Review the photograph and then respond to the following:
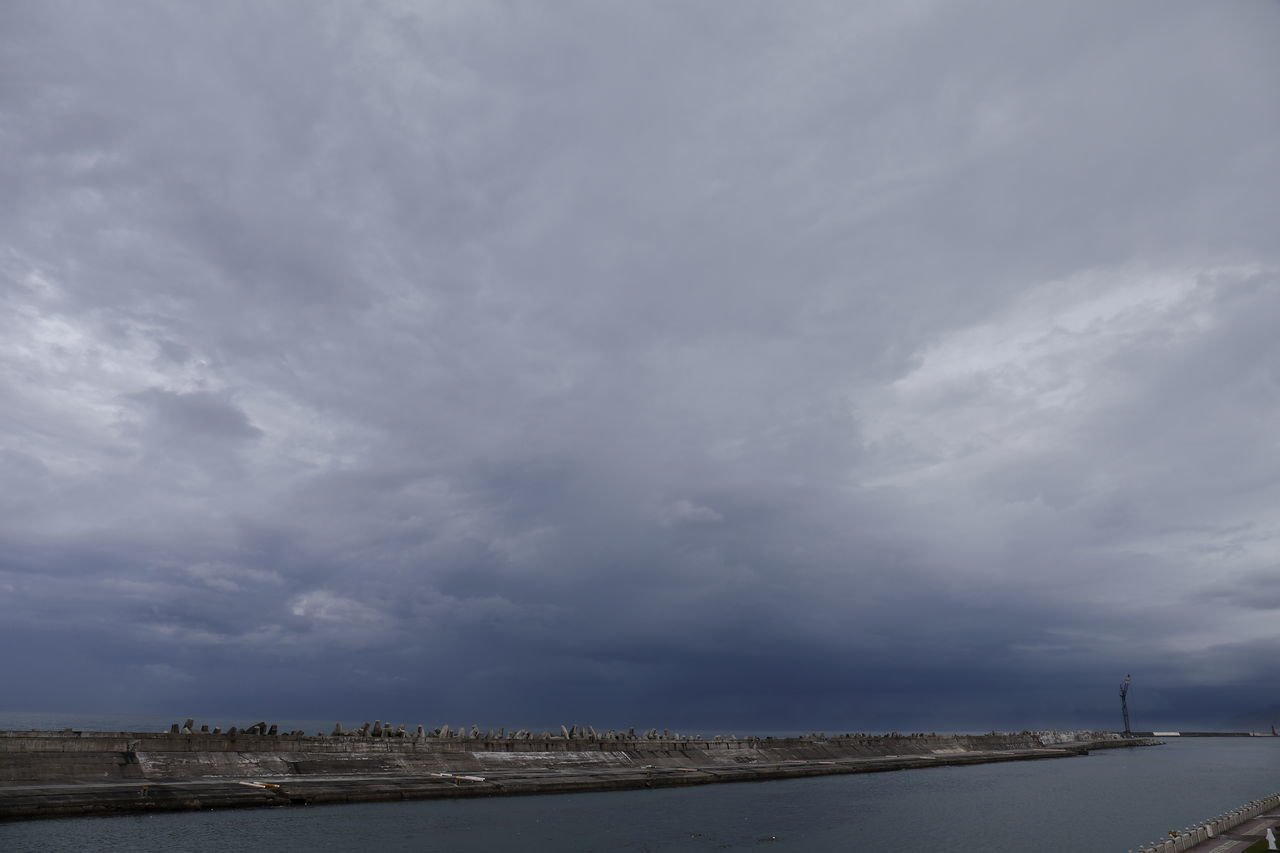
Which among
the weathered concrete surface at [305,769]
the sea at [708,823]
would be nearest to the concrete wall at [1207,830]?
the sea at [708,823]

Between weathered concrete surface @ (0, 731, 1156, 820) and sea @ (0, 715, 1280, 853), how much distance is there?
1.81 metres

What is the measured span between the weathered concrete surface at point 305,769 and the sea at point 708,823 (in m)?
1.81

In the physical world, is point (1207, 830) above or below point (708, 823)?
above

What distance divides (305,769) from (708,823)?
1344 inches

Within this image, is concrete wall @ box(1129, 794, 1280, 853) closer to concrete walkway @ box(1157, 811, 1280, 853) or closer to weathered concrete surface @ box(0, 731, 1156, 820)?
concrete walkway @ box(1157, 811, 1280, 853)

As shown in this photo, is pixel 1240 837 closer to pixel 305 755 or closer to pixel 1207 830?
pixel 1207 830

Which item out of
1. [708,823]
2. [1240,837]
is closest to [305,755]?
[708,823]

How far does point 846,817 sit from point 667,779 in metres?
24.6

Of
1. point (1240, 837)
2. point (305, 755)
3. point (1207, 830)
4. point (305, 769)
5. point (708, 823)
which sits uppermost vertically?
point (305, 755)

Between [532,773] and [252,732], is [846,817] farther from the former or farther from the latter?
[252,732]

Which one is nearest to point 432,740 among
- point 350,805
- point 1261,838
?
point 350,805

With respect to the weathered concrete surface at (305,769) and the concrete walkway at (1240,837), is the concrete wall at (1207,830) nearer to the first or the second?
the concrete walkway at (1240,837)

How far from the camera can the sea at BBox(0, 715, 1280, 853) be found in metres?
48.2

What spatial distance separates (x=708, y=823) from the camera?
217 feet
